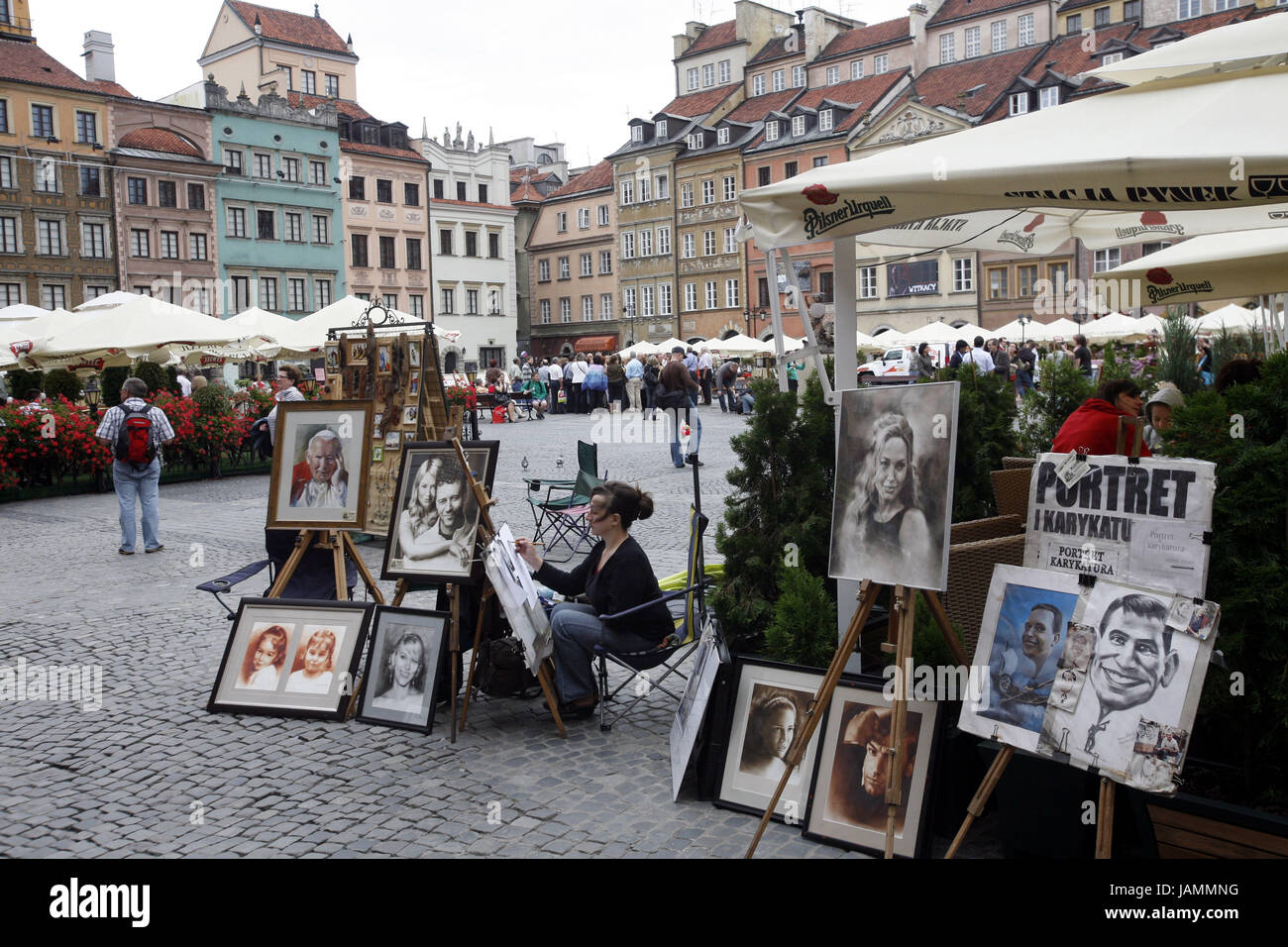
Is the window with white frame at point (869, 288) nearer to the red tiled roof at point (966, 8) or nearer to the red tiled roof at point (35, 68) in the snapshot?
the red tiled roof at point (966, 8)

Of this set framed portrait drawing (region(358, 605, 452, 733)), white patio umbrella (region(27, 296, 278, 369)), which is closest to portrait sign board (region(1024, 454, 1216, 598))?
framed portrait drawing (region(358, 605, 452, 733))

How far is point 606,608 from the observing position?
18.9ft

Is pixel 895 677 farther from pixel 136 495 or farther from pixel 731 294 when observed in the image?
pixel 731 294

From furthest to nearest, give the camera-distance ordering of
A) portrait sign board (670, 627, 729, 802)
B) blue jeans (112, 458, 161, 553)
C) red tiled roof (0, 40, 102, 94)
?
red tiled roof (0, 40, 102, 94) < blue jeans (112, 458, 161, 553) < portrait sign board (670, 627, 729, 802)

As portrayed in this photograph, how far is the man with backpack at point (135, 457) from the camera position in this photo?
11156 millimetres

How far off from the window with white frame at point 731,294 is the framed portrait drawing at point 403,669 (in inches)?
2037

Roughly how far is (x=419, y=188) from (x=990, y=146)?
193 ft

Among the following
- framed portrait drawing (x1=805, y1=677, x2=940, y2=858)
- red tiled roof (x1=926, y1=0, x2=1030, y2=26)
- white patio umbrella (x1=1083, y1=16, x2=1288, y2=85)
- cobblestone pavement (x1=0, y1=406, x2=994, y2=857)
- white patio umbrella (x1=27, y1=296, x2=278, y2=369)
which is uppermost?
red tiled roof (x1=926, y1=0, x2=1030, y2=26)

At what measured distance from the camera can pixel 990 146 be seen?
4.30m

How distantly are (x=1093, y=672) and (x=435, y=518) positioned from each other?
3.44 metres

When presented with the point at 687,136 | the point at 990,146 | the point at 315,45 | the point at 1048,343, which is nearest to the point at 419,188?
the point at 315,45

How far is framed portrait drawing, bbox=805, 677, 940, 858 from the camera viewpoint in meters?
4.10

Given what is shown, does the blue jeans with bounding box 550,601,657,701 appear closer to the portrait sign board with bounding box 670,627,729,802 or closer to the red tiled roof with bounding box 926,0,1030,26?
the portrait sign board with bounding box 670,627,729,802

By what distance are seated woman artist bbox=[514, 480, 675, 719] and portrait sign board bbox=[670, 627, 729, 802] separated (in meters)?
0.55
